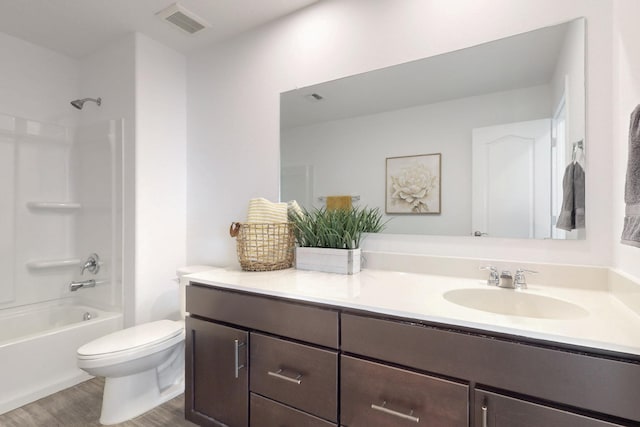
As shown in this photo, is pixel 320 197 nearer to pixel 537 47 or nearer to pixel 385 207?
pixel 385 207

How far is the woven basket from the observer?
163 centimetres

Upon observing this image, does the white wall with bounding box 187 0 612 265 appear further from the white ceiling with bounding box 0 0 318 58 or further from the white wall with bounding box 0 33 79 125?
the white wall with bounding box 0 33 79 125

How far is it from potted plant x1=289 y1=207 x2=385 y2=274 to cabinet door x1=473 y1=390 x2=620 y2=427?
78 cm

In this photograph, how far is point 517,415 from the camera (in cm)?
83

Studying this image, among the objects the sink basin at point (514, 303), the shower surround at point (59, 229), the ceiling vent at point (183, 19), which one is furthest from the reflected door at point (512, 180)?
the shower surround at point (59, 229)

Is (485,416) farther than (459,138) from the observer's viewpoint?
No

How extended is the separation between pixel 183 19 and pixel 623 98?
2.27 m

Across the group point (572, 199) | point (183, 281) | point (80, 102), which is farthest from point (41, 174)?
point (572, 199)

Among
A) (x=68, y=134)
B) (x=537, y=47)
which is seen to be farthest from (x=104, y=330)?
(x=537, y=47)

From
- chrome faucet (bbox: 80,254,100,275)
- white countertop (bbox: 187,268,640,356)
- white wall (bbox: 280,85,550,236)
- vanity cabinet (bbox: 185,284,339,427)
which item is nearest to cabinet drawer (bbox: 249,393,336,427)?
vanity cabinet (bbox: 185,284,339,427)

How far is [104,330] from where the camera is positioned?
2.20 metres

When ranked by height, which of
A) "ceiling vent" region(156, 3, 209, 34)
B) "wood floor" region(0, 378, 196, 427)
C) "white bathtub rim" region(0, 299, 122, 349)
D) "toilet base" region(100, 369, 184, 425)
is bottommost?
"wood floor" region(0, 378, 196, 427)

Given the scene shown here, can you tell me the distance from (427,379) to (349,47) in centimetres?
162

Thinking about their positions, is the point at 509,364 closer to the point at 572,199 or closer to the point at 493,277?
the point at 493,277
